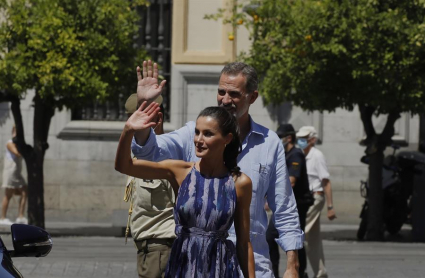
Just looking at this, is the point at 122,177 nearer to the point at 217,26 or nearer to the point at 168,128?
the point at 168,128

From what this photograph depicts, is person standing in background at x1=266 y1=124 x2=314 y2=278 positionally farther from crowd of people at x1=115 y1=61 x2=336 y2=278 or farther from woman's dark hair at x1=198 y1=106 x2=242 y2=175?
woman's dark hair at x1=198 y1=106 x2=242 y2=175

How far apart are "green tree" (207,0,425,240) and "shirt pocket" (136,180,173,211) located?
927 centimetres

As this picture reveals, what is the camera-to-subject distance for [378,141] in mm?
17734

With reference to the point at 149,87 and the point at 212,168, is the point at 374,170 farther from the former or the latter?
the point at 149,87

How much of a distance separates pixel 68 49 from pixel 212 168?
1141cm

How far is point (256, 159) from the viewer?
5273mm

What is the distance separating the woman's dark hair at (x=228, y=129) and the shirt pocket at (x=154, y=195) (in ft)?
6.23

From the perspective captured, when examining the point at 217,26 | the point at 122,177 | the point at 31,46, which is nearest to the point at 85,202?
the point at 122,177

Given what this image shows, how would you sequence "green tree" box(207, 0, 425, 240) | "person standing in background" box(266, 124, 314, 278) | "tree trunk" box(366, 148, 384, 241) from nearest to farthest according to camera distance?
1. "person standing in background" box(266, 124, 314, 278)
2. "green tree" box(207, 0, 425, 240)
3. "tree trunk" box(366, 148, 384, 241)

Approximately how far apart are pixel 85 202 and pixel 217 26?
390 centimetres

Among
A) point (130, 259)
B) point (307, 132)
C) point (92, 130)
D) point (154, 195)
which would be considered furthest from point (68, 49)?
point (154, 195)

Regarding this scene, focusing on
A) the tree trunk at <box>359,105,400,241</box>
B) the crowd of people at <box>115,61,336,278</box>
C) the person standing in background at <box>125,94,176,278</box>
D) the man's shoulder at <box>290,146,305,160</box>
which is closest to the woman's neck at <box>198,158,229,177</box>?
the crowd of people at <box>115,61,336,278</box>

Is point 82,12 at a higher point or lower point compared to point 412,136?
higher

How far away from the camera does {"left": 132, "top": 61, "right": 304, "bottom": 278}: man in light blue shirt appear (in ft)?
17.1
